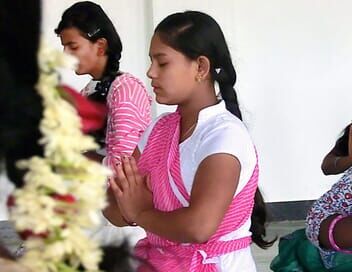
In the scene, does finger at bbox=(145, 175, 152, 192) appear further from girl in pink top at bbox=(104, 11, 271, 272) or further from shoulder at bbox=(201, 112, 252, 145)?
shoulder at bbox=(201, 112, 252, 145)

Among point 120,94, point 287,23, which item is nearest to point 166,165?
point 120,94

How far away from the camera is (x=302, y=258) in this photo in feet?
6.88

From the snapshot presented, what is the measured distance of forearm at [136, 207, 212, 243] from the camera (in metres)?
1.70

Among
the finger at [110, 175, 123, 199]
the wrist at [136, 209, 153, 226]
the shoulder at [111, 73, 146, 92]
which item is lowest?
the shoulder at [111, 73, 146, 92]

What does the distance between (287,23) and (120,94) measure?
9.44ft

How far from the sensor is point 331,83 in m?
5.48

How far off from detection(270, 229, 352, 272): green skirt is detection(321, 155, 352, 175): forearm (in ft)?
1.43

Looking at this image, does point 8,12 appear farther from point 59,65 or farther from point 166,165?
point 166,165

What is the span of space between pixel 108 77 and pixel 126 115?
24 cm

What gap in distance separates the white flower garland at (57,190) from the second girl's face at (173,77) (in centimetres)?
103

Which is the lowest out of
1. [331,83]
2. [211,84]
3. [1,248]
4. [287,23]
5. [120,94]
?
[331,83]

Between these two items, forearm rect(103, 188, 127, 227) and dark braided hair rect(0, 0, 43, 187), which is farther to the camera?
forearm rect(103, 188, 127, 227)

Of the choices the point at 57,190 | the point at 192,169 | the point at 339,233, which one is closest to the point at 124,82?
the point at 192,169

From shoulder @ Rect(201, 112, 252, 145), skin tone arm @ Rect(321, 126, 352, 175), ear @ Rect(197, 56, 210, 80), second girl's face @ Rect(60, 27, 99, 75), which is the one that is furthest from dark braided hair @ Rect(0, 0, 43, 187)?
second girl's face @ Rect(60, 27, 99, 75)
